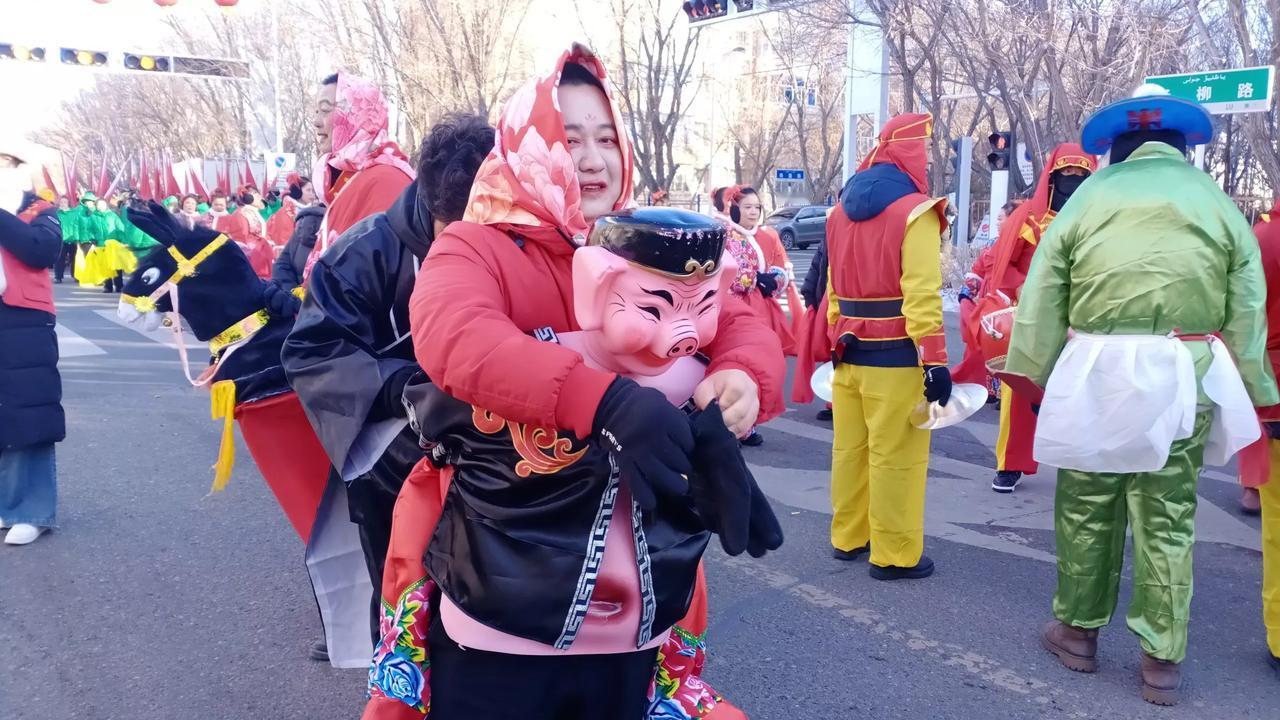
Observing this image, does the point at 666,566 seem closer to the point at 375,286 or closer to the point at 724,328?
the point at 724,328

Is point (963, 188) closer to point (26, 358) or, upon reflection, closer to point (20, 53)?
point (26, 358)

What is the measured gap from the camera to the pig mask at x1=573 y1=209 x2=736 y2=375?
1.64m

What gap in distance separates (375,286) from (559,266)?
0.73m

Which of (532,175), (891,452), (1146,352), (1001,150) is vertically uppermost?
(1001,150)

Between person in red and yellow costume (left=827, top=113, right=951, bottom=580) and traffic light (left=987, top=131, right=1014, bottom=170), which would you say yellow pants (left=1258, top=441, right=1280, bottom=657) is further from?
traffic light (left=987, top=131, right=1014, bottom=170)

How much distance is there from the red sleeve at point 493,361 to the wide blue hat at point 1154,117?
2604 mm

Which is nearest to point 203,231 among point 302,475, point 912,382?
point 302,475

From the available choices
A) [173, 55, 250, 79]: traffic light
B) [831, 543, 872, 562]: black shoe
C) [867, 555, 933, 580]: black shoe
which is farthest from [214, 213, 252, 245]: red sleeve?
[173, 55, 250, 79]: traffic light

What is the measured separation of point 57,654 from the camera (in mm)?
3887

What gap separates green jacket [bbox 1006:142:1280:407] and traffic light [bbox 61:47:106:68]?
25453mm

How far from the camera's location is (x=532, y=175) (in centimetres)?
185

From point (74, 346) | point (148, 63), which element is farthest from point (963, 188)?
point (148, 63)

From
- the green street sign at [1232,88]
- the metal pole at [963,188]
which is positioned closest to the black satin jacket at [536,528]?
the green street sign at [1232,88]

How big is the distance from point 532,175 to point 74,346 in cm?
1167
